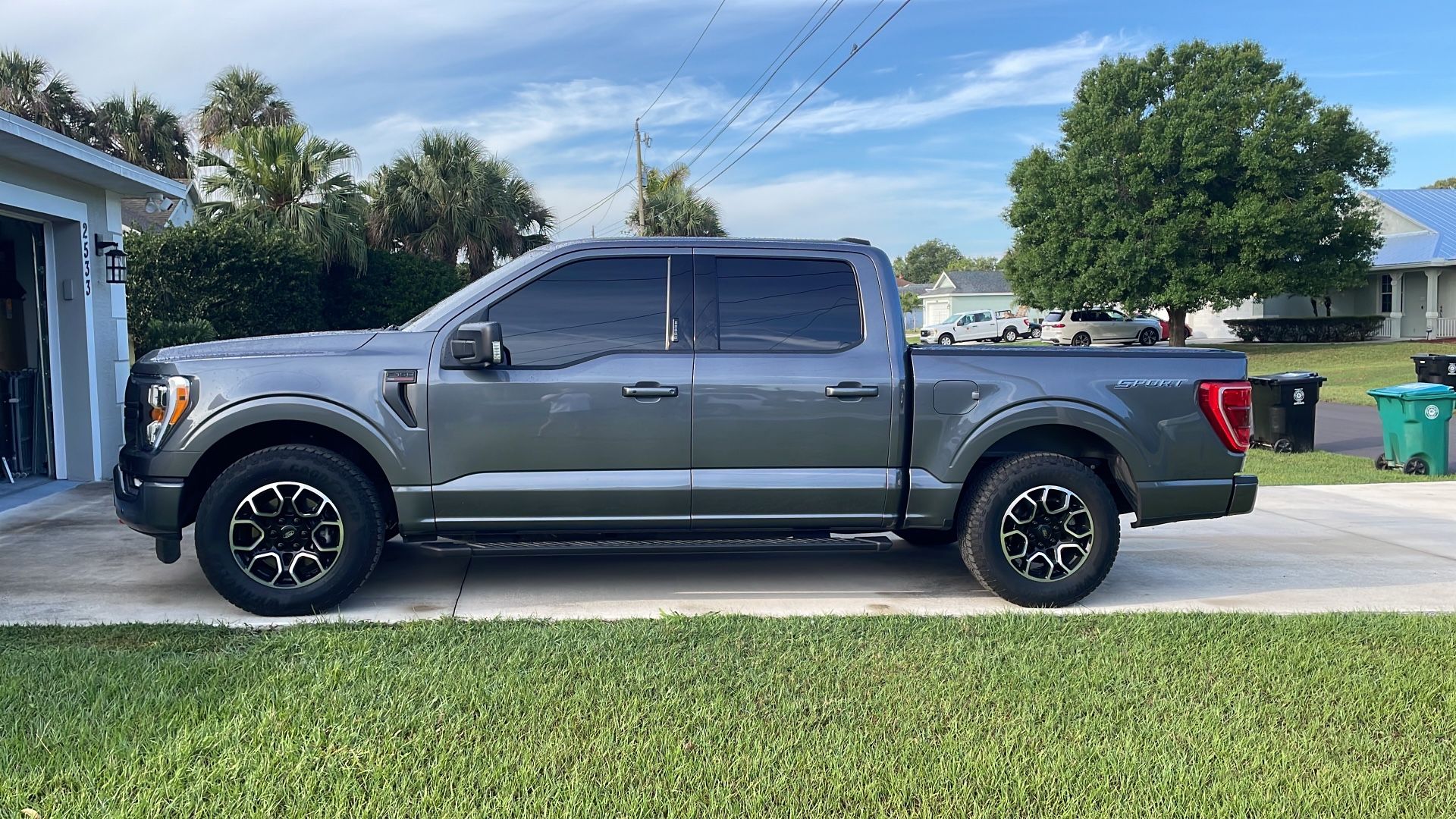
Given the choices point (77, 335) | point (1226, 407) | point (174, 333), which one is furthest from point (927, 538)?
point (174, 333)

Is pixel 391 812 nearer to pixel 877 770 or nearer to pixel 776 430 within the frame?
pixel 877 770

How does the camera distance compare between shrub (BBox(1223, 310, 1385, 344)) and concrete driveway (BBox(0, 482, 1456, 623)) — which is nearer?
concrete driveway (BBox(0, 482, 1456, 623))

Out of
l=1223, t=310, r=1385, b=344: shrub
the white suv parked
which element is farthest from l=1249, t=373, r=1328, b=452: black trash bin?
l=1223, t=310, r=1385, b=344: shrub

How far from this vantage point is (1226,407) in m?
5.53

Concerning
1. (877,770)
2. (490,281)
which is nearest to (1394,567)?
(877,770)

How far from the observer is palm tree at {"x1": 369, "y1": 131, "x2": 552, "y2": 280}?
2817cm

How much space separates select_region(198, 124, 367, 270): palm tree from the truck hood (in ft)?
59.7

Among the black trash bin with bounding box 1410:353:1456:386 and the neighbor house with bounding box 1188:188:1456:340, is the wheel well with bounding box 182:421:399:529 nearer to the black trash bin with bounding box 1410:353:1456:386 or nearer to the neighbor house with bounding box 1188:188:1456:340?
the black trash bin with bounding box 1410:353:1456:386

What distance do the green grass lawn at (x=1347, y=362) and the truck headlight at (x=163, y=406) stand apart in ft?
75.3

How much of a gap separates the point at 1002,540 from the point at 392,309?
22621 mm

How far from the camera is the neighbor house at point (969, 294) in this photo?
239 ft

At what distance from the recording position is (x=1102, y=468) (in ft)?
19.4

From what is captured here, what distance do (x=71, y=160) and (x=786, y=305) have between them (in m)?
6.81

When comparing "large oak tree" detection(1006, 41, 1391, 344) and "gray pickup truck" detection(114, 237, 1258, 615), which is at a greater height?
"large oak tree" detection(1006, 41, 1391, 344)
